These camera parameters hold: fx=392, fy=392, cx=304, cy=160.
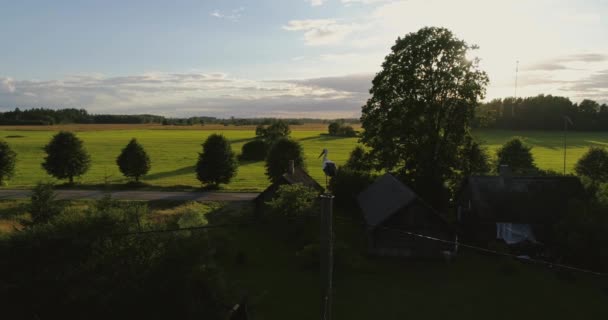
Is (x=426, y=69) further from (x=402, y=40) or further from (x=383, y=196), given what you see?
(x=383, y=196)

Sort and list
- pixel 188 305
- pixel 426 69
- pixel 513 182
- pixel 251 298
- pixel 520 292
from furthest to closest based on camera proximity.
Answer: pixel 426 69 → pixel 513 182 → pixel 520 292 → pixel 251 298 → pixel 188 305

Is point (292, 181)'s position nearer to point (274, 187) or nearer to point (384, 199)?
point (274, 187)

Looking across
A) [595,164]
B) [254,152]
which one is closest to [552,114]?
[595,164]

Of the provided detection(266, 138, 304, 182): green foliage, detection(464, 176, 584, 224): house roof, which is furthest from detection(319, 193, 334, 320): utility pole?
detection(266, 138, 304, 182): green foliage

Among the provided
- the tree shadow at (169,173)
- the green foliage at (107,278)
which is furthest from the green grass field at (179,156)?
the green foliage at (107,278)

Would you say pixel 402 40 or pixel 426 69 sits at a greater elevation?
pixel 402 40

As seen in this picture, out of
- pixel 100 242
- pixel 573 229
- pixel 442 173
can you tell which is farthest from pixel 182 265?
pixel 442 173
